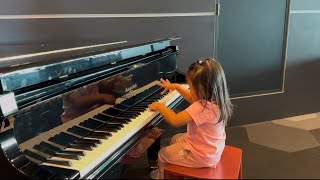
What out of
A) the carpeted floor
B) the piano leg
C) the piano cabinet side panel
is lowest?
the carpeted floor

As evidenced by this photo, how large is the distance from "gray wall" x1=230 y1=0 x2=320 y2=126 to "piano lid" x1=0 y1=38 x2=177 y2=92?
2.18 m

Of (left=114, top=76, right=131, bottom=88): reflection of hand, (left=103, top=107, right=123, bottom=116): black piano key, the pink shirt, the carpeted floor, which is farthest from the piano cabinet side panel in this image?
the carpeted floor

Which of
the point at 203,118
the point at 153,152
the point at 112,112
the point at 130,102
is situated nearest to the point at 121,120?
the point at 112,112

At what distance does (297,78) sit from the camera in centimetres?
388

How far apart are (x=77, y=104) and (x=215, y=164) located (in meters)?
0.75

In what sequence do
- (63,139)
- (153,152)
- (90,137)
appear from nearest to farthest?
(63,139) → (90,137) → (153,152)

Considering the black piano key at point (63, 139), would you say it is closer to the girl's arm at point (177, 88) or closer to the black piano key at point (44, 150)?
the black piano key at point (44, 150)

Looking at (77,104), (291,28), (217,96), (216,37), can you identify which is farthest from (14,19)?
(291,28)

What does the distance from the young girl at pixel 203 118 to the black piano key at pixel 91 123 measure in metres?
0.34

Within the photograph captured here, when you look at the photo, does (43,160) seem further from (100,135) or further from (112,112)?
(112,112)

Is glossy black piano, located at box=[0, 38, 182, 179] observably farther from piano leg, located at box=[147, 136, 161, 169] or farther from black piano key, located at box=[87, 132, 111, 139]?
piano leg, located at box=[147, 136, 161, 169]

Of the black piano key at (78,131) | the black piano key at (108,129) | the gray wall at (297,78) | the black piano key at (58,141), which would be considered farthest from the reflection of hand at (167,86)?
the gray wall at (297,78)

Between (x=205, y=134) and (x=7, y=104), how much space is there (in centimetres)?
97

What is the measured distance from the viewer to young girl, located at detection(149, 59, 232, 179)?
1600 millimetres
